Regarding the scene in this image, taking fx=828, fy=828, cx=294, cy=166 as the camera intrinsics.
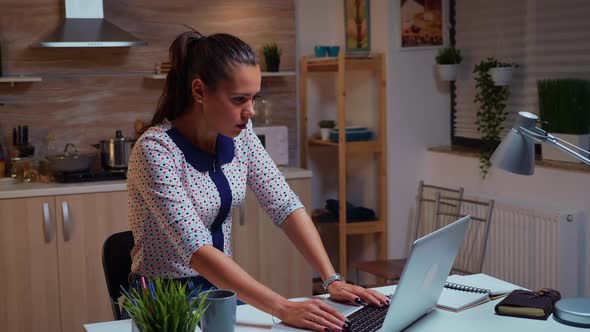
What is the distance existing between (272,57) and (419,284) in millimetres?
3063

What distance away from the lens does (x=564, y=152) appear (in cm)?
381

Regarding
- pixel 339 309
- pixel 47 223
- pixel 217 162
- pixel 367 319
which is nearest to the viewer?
pixel 367 319

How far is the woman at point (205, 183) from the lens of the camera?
2.06m

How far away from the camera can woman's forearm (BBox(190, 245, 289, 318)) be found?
199cm

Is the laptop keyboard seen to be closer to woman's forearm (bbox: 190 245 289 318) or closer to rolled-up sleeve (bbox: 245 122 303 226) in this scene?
woman's forearm (bbox: 190 245 289 318)

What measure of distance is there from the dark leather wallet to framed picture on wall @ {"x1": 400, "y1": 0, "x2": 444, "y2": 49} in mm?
2639

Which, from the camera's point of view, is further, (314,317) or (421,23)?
(421,23)

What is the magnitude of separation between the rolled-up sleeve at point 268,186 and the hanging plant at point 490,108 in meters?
2.08

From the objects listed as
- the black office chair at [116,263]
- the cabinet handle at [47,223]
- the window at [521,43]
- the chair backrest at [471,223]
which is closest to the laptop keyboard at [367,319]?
the black office chair at [116,263]

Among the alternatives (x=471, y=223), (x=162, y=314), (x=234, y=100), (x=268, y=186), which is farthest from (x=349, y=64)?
(x=162, y=314)

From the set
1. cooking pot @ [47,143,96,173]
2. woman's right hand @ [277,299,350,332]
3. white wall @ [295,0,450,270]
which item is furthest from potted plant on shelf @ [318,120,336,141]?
woman's right hand @ [277,299,350,332]

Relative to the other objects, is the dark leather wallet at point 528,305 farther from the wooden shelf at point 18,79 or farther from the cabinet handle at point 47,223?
the wooden shelf at point 18,79

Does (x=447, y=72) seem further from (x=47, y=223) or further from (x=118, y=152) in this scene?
(x=47, y=223)

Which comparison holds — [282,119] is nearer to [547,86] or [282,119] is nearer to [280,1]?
[280,1]
